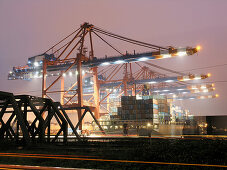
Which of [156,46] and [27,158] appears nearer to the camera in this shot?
[27,158]

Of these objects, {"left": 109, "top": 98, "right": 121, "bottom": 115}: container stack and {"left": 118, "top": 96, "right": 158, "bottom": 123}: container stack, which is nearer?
{"left": 118, "top": 96, "right": 158, "bottom": 123}: container stack

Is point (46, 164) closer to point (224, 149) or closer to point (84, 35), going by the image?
point (224, 149)

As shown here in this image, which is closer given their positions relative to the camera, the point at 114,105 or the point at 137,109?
the point at 137,109

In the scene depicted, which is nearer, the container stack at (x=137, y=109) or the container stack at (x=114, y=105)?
the container stack at (x=137, y=109)

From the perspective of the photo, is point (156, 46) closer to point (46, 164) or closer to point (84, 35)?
point (84, 35)

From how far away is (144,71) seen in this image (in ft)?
405

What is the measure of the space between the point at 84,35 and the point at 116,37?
8377mm

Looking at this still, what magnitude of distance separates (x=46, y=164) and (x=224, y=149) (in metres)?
7.42

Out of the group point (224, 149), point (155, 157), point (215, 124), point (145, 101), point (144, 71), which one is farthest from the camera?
point (144, 71)

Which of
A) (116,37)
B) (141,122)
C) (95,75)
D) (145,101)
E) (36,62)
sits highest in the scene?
(116,37)

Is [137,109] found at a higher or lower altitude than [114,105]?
lower

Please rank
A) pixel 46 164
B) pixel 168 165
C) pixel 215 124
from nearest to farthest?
1. pixel 168 165
2. pixel 46 164
3. pixel 215 124

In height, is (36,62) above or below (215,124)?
above

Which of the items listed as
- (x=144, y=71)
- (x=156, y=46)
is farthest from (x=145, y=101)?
(x=144, y=71)
